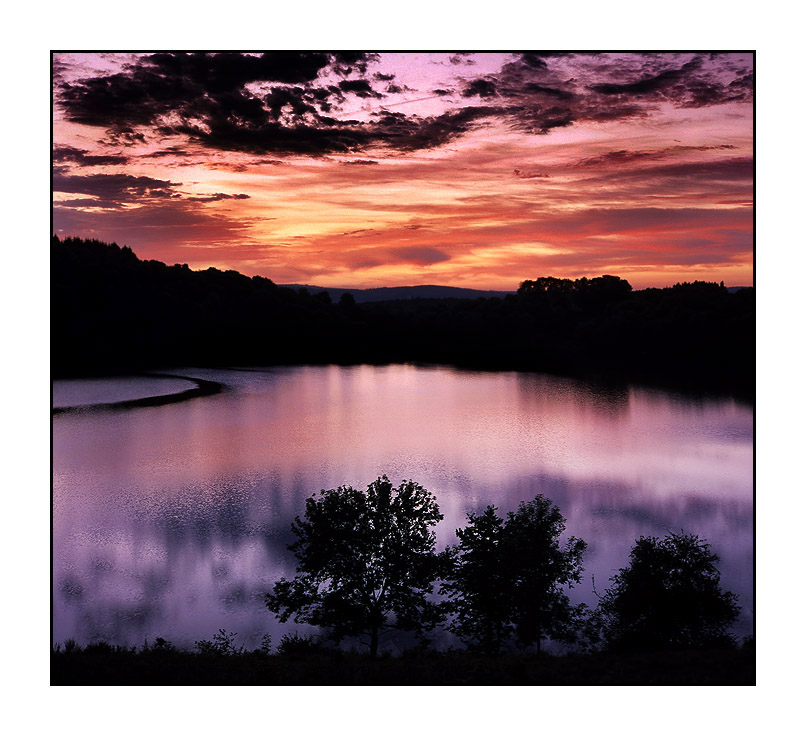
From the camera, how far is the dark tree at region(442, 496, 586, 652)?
2016 cm

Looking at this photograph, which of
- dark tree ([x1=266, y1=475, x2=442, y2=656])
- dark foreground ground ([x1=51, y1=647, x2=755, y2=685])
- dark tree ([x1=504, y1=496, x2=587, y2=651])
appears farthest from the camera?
dark tree ([x1=504, y1=496, x2=587, y2=651])

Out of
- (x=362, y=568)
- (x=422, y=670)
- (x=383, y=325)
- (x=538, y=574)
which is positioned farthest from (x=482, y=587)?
(x=383, y=325)

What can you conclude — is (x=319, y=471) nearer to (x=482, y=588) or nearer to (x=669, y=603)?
(x=482, y=588)

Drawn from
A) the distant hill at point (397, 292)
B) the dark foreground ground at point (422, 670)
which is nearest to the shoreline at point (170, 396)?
the distant hill at point (397, 292)

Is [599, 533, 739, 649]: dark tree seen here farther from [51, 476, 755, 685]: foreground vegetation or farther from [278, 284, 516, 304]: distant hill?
[278, 284, 516, 304]: distant hill

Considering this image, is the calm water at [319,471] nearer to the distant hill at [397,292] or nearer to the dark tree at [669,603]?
the dark tree at [669,603]

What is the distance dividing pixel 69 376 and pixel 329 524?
13.8 meters

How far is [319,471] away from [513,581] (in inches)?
496

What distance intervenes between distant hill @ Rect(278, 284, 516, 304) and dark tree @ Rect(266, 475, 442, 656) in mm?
11427

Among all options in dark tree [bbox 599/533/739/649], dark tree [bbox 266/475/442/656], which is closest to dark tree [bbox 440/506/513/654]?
dark tree [bbox 266/475/442/656]

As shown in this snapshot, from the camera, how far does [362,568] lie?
67.5 feet

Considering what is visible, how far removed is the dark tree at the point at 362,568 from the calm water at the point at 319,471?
2.61m
